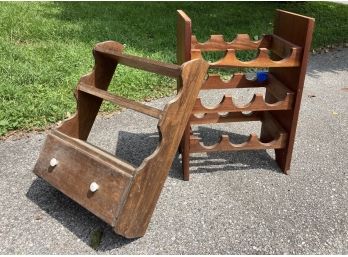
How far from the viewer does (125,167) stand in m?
2.14

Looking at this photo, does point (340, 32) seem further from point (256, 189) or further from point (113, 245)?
point (113, 245)

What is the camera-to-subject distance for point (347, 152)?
3379mm

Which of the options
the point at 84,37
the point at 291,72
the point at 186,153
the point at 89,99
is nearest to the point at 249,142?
the point at 186,153

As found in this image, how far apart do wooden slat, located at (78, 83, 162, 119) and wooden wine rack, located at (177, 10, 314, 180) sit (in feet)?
1.26

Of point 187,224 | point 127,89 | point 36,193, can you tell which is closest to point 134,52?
point 127,89

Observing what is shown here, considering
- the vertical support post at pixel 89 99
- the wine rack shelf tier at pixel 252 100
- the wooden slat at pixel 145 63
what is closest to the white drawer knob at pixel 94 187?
the vertical support post at pixel 89 99

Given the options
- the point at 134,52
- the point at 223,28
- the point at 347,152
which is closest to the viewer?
the point at 347,152

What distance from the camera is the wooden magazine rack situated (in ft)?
7.00

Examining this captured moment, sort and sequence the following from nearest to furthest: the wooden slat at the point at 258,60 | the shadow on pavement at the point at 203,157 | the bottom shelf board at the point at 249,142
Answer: the wooden slat at the point at 258,60
the bottom shelf board at the point at 249,142
the shadow on pavement at the point at 203,157

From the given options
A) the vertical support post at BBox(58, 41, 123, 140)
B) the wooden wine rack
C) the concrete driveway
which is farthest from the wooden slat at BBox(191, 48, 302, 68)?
the concrete driveway

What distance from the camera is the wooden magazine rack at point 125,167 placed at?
2.13 metres

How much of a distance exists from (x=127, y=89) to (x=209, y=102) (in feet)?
3.12

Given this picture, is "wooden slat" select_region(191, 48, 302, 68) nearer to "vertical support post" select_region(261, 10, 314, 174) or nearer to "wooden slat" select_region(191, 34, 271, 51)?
"vertical support post" select_region(261, 10, 314, 174)

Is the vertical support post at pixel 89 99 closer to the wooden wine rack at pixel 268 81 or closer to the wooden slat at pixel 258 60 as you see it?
the wooden wine rack at pixel 268 81
